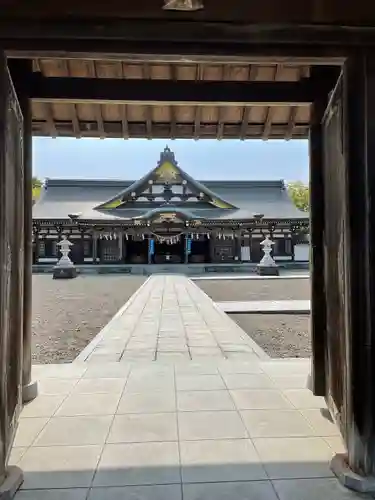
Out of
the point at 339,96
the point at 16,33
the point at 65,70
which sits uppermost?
the point at 65,70

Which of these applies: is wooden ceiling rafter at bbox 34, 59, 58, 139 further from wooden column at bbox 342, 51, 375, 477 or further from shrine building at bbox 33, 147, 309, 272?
shrine building at bbox 33, 147, 309, 272

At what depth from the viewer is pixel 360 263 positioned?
7.44 feet

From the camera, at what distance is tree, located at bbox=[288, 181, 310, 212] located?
1783 inches

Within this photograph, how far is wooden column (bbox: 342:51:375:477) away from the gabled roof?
2818cm

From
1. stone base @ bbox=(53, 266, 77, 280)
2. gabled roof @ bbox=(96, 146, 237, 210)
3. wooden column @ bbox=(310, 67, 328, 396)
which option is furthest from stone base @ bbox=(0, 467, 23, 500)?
gabled roof @ bbox=(96, 146, 237, 210)

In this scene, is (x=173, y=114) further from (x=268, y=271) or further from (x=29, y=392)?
(x=268, y=271)

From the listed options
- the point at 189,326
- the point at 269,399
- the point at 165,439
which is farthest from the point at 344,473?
the point at 189,326

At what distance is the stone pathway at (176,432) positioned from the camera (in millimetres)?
2217

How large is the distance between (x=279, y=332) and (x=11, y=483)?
6.08 m

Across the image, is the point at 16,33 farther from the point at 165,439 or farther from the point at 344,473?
the point at 344,473

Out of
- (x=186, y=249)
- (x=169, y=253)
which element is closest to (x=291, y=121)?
(x=186, y=249)

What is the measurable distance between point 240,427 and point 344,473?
885mm

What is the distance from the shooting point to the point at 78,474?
2.35m

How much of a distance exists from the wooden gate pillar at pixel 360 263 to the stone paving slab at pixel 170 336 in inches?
117
